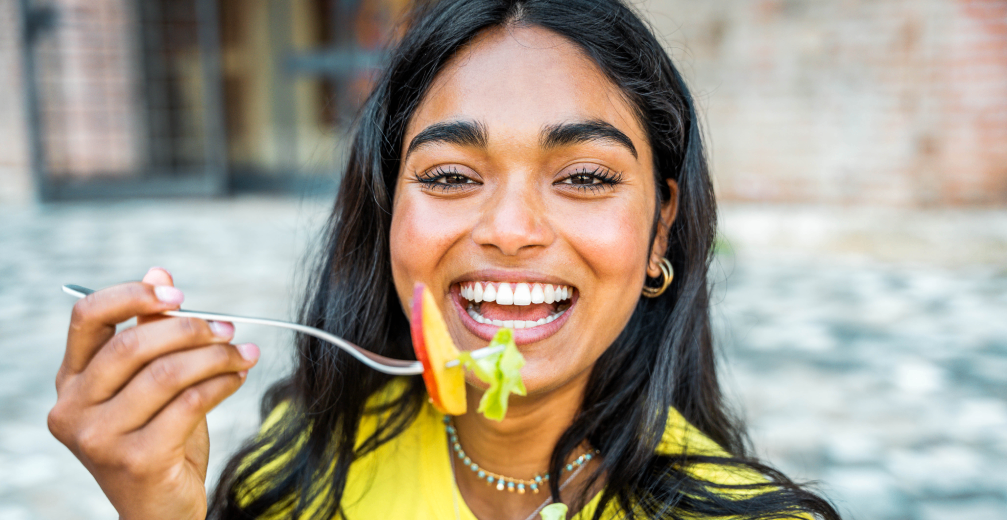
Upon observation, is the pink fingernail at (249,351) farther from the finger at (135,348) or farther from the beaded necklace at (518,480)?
the beaded necklace at (518,480)

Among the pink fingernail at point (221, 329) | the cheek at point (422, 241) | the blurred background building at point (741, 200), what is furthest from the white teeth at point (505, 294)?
the blurred background building at point (741, 200)

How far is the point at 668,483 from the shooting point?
1473mm

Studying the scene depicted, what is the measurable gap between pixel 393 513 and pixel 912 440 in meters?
2.31

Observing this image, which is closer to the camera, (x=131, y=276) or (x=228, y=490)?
(x=228, y=490)

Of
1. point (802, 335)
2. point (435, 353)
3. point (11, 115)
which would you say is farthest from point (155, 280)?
point (11, 115)

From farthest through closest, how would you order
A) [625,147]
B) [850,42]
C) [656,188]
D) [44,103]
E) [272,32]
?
1. [272,32]
2. [44,103]
3. [850,42]
4. [656,188]
5. [625,147]

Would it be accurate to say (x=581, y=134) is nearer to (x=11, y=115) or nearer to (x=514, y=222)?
(x=514, y=222)

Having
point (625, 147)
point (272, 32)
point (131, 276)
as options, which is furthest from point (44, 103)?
point (625, 147)

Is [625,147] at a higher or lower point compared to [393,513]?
higher

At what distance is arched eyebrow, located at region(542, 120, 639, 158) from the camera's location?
1381 millimetres

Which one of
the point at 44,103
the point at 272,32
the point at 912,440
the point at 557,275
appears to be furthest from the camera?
the point at 272,32

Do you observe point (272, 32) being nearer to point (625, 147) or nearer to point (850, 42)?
point (850, 42)

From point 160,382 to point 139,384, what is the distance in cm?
3

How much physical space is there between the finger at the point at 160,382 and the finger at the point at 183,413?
0.01 metres
